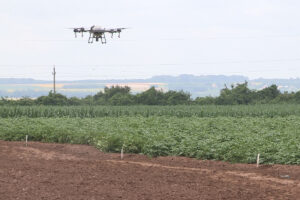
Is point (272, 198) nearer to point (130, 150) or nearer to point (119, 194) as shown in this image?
point (119, 194)

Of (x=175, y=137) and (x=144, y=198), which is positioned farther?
(x=175, y=137)

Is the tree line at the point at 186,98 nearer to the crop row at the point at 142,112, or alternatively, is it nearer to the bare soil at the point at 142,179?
the crop row at the point at 142,112

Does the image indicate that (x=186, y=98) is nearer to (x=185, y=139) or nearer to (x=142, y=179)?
(x=185, y=139)

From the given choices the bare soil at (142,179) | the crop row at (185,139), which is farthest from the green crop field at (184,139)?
the bare soil at (142,179)

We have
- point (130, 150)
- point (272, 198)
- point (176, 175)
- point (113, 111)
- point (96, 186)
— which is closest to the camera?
point (272, 198)

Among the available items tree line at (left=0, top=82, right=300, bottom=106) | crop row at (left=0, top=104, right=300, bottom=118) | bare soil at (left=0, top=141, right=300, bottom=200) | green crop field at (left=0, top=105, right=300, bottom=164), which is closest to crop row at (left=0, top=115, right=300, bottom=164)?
green crop field at (left=0, top=105, right=300, bottom=164)

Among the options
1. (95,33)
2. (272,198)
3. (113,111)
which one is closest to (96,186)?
(272,198)

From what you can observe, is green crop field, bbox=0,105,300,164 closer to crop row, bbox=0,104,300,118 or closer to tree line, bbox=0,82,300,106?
crop row, bbox=0,104,300,118

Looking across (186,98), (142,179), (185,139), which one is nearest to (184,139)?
(185,139)
